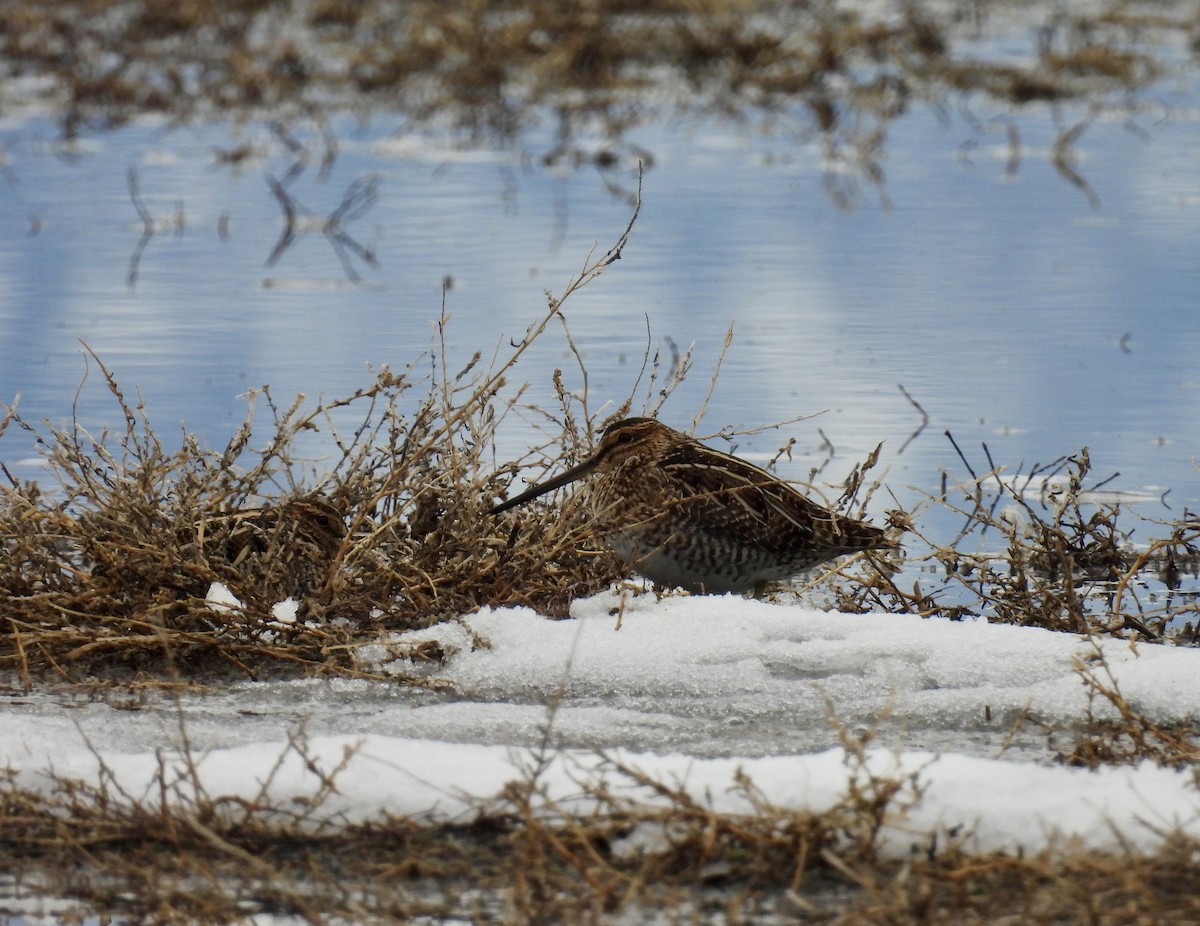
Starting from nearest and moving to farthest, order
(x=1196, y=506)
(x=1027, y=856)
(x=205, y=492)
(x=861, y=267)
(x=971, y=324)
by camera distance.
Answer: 1. (x=1027, y=856)
2. (x=205, y=492)
3. (x=1196, y=506)
4. (x=971, y=324)
5. (x=861, y=267)

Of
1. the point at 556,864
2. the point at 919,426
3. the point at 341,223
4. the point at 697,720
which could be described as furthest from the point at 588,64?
the point at 556,864

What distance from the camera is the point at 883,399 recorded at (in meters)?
7.29

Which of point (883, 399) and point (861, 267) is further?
point (861, 267)

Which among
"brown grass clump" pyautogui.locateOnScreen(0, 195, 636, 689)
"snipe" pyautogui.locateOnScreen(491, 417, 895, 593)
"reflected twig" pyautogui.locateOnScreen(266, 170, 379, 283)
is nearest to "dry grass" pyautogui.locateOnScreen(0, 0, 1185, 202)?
"reflected twig" pyautogui.locateOnScreen(266, 170, 379, 283)

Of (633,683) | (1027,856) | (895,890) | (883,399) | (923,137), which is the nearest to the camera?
(895,890)

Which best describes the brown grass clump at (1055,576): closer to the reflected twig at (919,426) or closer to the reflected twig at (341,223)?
the reflected twig at (919,426)

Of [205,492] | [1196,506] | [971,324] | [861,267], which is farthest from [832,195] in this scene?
[205,492]

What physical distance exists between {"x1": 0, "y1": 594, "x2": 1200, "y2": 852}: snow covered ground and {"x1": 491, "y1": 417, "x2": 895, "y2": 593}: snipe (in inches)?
8.0

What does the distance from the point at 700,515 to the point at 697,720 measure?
3.43ft

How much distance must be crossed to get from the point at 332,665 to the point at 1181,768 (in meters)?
1.82

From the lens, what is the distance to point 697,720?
427 centimetres

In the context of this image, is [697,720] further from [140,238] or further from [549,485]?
[140,238]

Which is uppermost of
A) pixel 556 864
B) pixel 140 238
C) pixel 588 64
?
pixel 588 64

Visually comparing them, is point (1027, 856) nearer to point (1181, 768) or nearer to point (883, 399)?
point (1181, 768)
